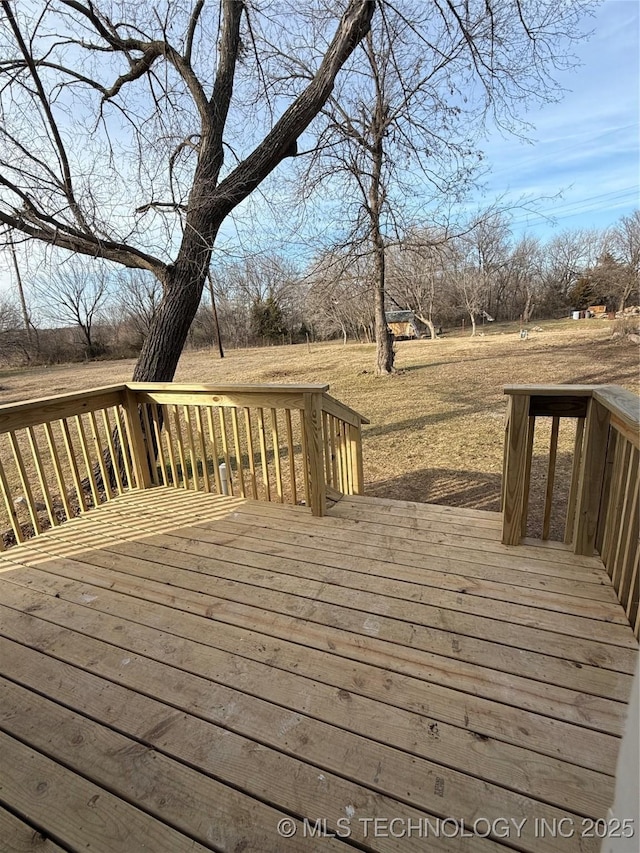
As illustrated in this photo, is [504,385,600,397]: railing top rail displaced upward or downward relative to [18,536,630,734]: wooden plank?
upward

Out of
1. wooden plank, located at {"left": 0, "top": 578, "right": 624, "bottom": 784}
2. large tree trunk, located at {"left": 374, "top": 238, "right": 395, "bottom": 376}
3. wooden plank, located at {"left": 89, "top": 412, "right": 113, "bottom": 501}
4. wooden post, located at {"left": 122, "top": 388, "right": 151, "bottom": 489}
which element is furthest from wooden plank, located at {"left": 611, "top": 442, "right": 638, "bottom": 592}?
large tree trunk, located at {"left": 374, "top": 238, "right": 395, "bottom": 376}

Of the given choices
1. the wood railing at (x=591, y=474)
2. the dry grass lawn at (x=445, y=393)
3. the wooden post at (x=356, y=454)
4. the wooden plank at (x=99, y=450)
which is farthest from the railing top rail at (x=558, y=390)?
the wooden plank at (x=99, y=450)

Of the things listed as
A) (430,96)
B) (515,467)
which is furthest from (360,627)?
(430,96)

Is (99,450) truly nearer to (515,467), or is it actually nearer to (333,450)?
(333,450)

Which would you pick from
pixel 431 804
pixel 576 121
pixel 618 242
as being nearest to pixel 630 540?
pixel 431 804

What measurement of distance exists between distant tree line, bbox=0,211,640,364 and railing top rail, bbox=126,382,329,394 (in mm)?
3111

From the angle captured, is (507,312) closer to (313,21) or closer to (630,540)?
(313,21)

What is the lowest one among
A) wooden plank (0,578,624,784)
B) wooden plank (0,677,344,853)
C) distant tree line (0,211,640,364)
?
wooden plank (0,578,624,784)

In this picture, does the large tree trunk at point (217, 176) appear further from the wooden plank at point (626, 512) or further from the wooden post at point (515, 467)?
the wooden plank at point (626, 512)

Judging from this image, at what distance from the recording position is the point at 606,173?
222 inches

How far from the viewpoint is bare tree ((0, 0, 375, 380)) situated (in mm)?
3621

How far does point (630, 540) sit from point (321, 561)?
4.68 feet

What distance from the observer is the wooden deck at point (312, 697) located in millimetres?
1087

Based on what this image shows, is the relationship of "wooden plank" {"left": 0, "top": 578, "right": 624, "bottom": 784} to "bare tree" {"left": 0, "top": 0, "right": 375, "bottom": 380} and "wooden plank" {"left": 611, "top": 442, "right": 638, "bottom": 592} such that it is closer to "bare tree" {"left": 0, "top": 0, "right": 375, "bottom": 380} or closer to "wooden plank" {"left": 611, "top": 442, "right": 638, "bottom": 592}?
"wooden plank" {"left": 611, "top": 442, "right": 638, "bottom": 592}
